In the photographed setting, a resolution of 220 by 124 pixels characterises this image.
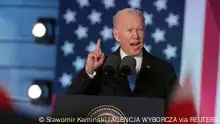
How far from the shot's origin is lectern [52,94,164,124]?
2.02 metres

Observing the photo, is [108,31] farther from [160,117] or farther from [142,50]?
[160,117]

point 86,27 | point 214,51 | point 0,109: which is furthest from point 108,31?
point 0,109

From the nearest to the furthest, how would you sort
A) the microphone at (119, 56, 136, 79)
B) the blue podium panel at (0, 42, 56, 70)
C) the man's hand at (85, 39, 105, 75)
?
the microphone at (119, 56, 136, 79) → the man's hand at (85, 39, 105, 75) → the blue podium panel at (0, 42, 56, 70)

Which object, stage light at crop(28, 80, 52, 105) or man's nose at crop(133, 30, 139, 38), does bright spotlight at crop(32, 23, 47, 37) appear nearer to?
stage light at crop(28, 80, 52, 105)

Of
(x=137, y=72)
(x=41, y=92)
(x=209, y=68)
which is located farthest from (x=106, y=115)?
(x=209, y=68)

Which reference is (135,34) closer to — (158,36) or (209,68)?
(158,36)

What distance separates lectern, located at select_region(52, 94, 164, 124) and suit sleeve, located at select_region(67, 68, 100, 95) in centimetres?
22

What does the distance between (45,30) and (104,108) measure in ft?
2.15

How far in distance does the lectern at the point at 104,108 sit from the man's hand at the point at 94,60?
0.23 meters

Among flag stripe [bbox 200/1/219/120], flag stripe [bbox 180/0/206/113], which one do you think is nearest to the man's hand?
flag stripe [bbox 180/0/206/113]

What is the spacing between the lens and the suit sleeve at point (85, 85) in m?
2.31

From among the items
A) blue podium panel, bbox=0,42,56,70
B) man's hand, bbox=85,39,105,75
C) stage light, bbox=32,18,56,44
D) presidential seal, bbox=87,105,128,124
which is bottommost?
presidential seal, bbox=87,105,128,124

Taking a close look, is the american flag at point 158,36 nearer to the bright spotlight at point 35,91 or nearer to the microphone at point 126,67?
the bright spotlight at point 35,91

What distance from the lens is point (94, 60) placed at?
2.28 m
